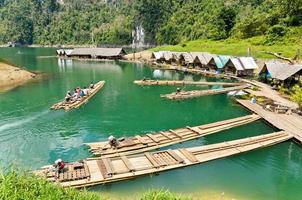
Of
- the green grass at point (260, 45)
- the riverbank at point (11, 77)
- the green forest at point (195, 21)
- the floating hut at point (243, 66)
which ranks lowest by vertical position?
the riverbank at point (11, 77)

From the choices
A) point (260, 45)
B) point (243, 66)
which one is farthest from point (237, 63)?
point (260, 45)

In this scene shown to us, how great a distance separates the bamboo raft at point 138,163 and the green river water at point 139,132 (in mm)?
568

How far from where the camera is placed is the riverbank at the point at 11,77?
212ft

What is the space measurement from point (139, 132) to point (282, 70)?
2680cm

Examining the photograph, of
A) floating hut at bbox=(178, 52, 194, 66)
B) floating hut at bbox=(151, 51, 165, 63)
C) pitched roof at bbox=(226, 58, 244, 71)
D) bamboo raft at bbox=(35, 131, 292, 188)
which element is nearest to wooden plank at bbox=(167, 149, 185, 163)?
bamboo raft at bbox=(35, 131, 292, 188)

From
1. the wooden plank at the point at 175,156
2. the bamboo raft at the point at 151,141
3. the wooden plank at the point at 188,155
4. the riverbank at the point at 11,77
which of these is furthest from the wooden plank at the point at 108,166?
the riverbank at the point at 11,77

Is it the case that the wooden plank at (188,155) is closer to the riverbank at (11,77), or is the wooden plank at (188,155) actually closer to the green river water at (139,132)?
the green river water at (139,132)

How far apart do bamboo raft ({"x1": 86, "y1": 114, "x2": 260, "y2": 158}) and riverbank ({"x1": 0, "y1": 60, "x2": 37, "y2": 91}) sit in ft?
123

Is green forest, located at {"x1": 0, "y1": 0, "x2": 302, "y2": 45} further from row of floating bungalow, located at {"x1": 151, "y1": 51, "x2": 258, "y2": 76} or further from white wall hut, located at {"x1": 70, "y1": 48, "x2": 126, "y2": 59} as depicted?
white wall hut, located at {"x1": 70, "y1": 48, "x2": 126, "y2": 59}

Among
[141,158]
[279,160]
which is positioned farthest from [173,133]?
[279,160]

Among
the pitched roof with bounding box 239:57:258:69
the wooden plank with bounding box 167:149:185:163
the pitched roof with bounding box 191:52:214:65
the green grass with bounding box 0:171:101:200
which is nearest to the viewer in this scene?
the green grass with bounding box 0:171:101:200

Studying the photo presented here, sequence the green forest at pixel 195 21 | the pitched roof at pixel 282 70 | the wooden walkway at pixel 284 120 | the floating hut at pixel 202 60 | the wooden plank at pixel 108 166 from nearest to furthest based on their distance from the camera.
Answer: the wooden plank at pixel 108 166
the wooden walkway at pixel 284 120
the pitched roof at pixel 282 70
the floating hut at pixel 202 60
the green forest at pixel 195 21

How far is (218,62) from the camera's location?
73.7 metres

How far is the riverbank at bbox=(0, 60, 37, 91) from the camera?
212ft
